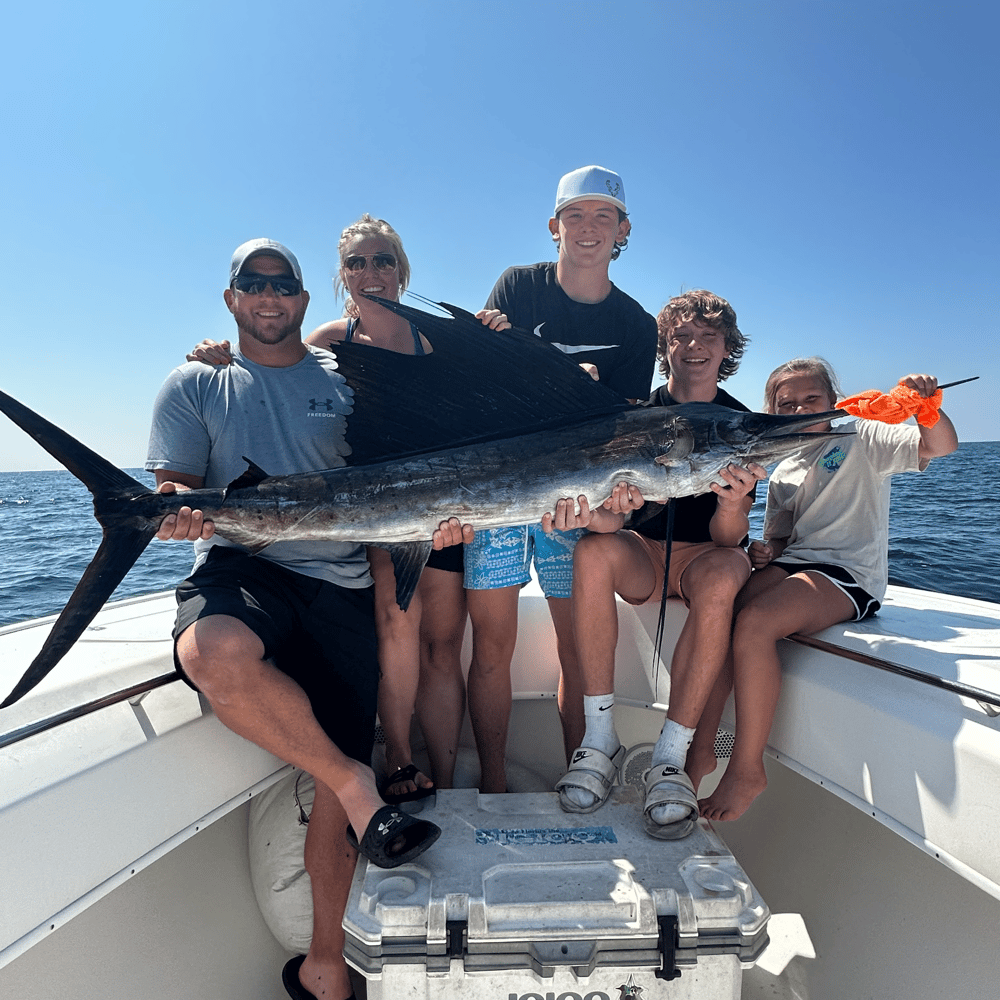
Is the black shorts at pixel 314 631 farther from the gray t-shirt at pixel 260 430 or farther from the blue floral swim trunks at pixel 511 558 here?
the blue floral swim trunks at pixel 511 558

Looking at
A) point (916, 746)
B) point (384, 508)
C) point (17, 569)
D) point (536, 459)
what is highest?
point (536, 459)

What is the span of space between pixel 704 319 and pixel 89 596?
1964 millimetres

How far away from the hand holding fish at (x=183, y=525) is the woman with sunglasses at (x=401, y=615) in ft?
1.53

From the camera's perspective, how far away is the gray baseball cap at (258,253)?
2021mm

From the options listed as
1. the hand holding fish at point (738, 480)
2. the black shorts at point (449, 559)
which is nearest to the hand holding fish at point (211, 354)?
the black shorts at point (449, 559)

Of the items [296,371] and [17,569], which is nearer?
[296,371]

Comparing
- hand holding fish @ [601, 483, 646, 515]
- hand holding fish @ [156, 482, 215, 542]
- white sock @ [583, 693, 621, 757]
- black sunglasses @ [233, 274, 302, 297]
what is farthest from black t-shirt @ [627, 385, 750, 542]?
hand holding fish @ [156, 482, 215, 542]

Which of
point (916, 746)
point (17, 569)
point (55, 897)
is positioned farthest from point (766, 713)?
point (17, 569)

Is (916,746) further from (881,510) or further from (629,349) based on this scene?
(629,349)

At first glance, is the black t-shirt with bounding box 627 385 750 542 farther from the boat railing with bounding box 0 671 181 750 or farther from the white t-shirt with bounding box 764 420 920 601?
the boat railing with bounding box 0 671 181 750

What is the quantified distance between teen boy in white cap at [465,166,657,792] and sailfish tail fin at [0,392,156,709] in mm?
932

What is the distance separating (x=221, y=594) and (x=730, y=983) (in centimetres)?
142

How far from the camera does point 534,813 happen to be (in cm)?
166

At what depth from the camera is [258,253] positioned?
2.03 m
